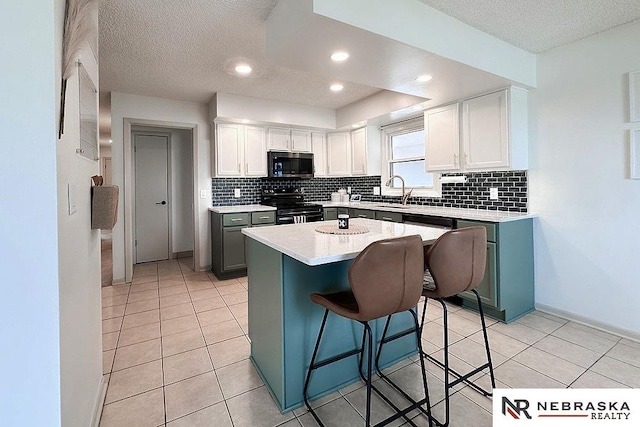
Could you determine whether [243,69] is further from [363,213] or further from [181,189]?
[181,189]

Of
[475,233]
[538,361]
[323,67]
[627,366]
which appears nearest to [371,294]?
[475,233]

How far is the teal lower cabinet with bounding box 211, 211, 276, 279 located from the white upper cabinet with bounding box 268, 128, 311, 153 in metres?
1.07

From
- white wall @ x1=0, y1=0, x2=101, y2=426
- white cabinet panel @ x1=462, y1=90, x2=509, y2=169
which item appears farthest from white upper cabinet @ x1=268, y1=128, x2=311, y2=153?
white wall @ x1=0, y1=0, x2=101, y2=426

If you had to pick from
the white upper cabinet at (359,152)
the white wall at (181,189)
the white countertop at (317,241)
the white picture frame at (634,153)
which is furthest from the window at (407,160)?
the white wall at (181,189)

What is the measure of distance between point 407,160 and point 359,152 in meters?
0.77

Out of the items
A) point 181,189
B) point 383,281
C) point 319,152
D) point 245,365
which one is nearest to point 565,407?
point 383,281

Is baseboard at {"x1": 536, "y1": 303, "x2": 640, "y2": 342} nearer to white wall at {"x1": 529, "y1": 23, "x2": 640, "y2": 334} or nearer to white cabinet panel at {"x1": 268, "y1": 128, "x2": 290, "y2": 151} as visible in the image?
white wall at {"x1": 529, "y1": 23, "x2": 640, "y2": 334}

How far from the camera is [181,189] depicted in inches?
211

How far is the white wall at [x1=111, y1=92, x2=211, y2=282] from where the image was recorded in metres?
3.82

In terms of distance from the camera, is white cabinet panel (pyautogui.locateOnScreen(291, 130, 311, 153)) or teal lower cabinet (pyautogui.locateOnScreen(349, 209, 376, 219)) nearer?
teal lower cabinet (pyautogui.locateOnScreen(349, 209, 376, 219))

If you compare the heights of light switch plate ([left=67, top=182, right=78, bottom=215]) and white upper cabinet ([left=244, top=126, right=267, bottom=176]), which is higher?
white upper cabinet ([left=244, top=126, right=267, bottom=176])

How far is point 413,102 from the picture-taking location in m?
3.45

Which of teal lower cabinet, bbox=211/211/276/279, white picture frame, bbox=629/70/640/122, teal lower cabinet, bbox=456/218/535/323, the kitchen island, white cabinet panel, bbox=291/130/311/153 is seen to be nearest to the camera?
the kitchen island

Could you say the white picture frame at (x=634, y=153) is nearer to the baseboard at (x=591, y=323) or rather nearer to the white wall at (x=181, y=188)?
the baseboard at (x=591, y=323)
